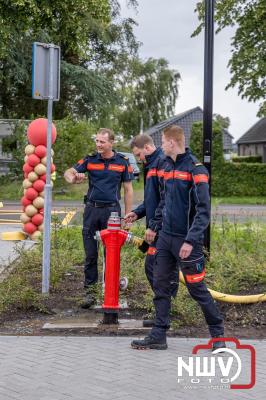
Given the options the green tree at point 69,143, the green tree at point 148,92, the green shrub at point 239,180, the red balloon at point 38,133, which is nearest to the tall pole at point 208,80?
the red balloon at point 38,133

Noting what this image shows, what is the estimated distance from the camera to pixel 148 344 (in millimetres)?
6016

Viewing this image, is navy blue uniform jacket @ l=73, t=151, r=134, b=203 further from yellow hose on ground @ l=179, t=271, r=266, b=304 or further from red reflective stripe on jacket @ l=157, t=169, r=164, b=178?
yellow hose on ground @ l=179, t=271, r=266, b=304

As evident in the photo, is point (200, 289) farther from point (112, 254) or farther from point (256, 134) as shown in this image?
point (256, 134)

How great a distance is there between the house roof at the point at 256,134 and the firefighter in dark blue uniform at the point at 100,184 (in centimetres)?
6451

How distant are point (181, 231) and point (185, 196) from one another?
0.30 meters

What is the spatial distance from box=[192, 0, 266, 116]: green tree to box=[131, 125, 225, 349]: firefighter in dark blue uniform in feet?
78.6

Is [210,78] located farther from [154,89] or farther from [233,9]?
[154,89]

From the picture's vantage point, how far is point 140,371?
536 centimetres

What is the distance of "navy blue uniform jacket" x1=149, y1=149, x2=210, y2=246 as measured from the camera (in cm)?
582

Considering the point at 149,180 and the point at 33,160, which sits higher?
the point at 33,160

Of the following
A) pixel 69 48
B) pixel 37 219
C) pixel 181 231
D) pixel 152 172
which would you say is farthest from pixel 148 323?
pixel 69 48

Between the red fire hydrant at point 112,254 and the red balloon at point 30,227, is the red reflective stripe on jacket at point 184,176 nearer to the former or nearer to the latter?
the red fire hydrant at point 112,254

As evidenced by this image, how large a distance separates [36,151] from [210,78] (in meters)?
4.69

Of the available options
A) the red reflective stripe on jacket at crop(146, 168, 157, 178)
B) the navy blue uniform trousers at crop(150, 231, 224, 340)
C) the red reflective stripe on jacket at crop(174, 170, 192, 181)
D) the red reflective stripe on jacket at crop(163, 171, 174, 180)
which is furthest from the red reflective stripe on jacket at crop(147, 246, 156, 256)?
the red reflective stripe on jacket at crop(174, 170, 192, 181)
